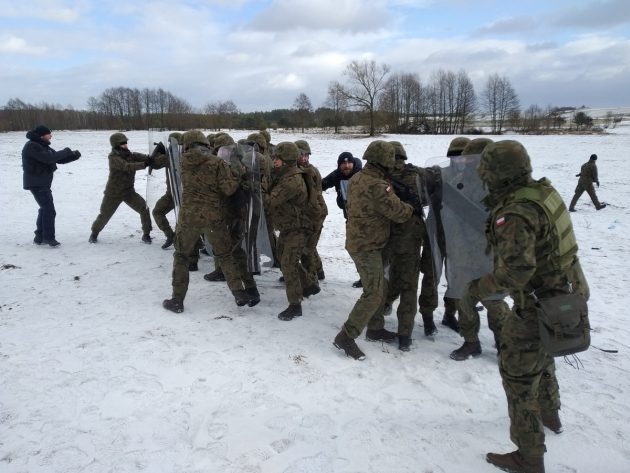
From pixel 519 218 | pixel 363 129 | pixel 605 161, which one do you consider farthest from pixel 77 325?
pixel 363 129

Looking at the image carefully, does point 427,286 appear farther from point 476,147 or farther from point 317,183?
point 317,183

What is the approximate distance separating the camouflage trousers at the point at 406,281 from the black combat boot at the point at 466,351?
506mm

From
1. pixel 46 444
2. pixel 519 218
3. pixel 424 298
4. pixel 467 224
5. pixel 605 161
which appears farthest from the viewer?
pixel 605 161

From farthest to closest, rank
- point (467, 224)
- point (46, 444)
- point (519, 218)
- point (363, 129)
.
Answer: point (363, 129)
point (467, 224)
point (46, 444)
point (519, 218)

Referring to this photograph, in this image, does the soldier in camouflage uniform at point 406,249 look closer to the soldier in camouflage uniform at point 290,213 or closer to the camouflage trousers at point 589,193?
the soldier in camouflage uniform at point 290,213

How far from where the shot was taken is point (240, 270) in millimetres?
5957

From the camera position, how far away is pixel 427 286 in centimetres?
505

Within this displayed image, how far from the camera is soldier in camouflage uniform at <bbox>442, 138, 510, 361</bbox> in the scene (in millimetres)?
4160

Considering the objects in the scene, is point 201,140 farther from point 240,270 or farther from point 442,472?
point 442,472

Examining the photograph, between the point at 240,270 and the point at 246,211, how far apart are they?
84 centimetres

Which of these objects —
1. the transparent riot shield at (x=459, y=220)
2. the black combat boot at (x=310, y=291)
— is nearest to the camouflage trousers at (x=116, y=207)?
the black combat boot at (x=310, y=291)

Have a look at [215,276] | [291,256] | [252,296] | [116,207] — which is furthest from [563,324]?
[116,207]

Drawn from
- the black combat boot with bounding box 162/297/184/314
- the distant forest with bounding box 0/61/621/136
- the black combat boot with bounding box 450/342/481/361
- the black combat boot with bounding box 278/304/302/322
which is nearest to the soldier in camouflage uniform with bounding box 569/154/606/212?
the black combat boot with bounding box 450/342/481/361

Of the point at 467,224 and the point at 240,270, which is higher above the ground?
the point at 467,224
